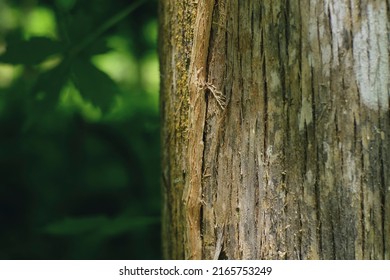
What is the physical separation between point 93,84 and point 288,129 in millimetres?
974

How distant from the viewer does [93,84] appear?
2.01 m

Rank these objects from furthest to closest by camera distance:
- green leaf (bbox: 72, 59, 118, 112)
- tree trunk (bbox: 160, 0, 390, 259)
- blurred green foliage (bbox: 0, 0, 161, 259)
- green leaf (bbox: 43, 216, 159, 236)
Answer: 1. blurred green foliage (bbox: 0, 0, 161, 259)
2. green leaf (bbox: 43, 216, 159, 236)
3. green leaf (bbox: 72, 59, 118, 112)
4. tree trunk (bbox: 160, 0, 390, 259)

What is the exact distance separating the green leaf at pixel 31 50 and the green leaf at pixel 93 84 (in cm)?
9

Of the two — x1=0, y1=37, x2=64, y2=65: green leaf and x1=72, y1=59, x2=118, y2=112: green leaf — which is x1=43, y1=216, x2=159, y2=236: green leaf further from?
x1=0, y1=37, x2=64, y2=65: green leaf

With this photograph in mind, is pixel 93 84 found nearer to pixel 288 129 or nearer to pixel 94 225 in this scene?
pixel 94 225

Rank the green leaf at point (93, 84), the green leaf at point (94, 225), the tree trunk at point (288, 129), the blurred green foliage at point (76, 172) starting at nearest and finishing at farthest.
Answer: the tree trunk at point (288, 129), the green leaf at point (93, 84), the green leaf at point (94, 225), the blurred green foliage at point (76, 172)

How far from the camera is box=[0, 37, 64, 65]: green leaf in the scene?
1.99m

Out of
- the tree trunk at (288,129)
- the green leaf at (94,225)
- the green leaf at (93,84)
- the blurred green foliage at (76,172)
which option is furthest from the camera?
the blurred green foliage at (76,172)

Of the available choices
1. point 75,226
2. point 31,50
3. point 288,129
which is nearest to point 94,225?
point 75,226

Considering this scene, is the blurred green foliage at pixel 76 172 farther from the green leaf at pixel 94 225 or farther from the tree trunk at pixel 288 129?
the tree trunk at pixel 288 129

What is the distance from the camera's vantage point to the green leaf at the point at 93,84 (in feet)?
6.49

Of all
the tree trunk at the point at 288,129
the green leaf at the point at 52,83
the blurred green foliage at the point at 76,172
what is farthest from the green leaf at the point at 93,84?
the blurred green foliage at the point at 76,172

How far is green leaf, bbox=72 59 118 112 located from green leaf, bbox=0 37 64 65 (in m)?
0.09

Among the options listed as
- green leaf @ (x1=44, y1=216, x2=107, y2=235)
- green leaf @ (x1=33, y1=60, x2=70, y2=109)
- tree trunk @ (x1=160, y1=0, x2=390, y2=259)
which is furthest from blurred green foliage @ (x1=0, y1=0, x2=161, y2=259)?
tree trunk @ (x1=160, y1=0, x2=390, y2=259)
